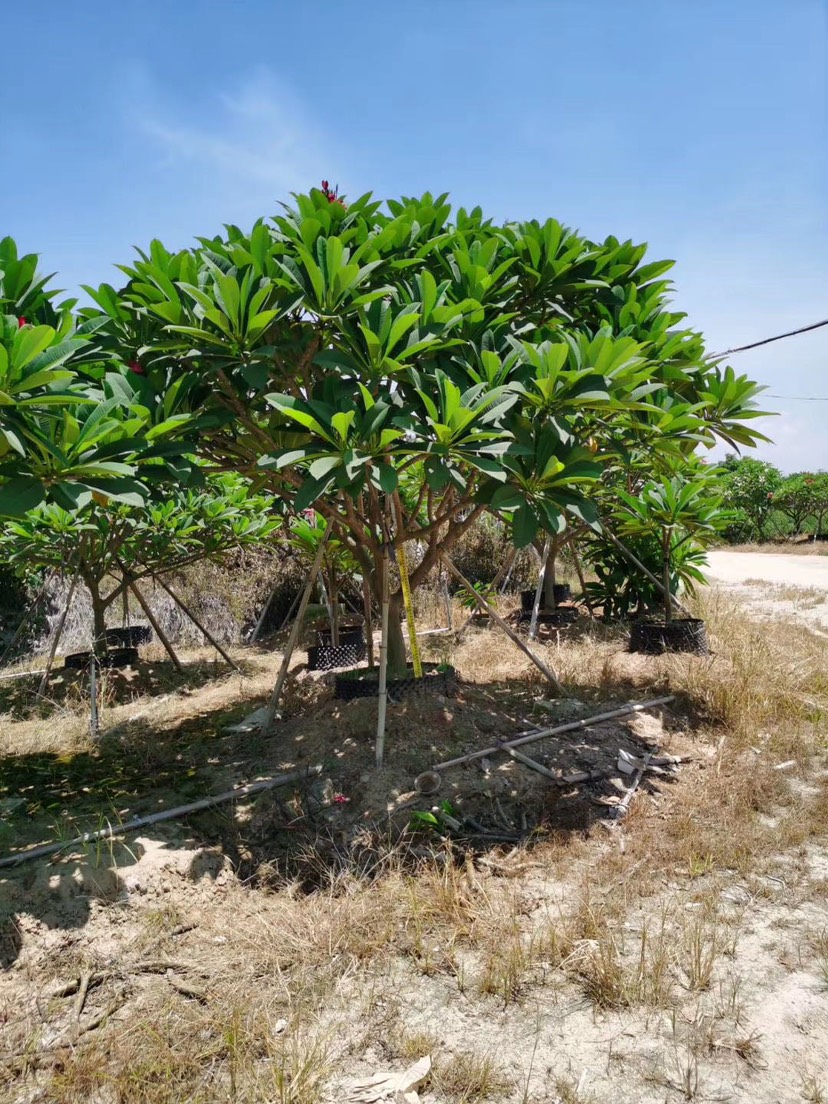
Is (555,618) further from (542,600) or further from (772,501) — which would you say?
(772,501)

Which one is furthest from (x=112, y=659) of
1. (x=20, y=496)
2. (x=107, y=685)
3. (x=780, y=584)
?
(x=780, y=584)

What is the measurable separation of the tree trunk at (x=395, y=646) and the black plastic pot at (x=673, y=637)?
217 cm

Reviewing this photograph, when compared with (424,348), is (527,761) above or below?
below

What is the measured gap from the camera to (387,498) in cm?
377

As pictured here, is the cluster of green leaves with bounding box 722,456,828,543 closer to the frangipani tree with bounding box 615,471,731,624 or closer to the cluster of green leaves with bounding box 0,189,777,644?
the frangipani tree with bounding box 615,471,731,624

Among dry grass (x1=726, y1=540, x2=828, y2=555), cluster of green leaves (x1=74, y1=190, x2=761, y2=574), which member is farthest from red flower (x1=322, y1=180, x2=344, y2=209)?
dry grass (x1=726, y1=540, x2=828, y2=555)

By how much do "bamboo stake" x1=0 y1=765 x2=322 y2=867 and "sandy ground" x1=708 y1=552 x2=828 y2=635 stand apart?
17.2 feet

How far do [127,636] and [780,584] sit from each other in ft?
29.0

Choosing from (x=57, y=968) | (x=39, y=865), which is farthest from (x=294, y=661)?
(x=57, y=968)

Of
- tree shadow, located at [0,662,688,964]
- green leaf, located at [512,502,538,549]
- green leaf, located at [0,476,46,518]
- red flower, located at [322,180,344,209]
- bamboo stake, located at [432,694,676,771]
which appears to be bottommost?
tree shadow, located at [0,662,688,964]

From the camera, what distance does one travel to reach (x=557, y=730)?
3.69 m

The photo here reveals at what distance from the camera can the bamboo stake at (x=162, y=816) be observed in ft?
8.81

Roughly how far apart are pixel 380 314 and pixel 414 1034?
2.28 meters

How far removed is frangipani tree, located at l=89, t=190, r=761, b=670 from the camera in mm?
2561
